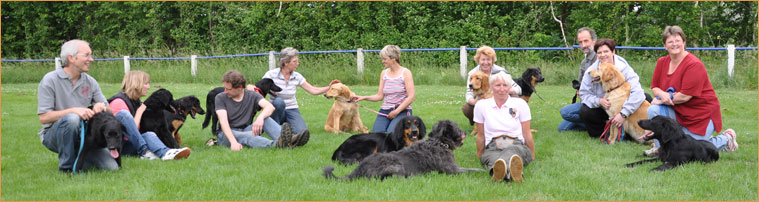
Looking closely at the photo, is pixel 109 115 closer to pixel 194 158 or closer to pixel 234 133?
pixel 194 158

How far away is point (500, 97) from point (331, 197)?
188 cm

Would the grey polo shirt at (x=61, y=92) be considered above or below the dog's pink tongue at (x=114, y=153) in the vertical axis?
above

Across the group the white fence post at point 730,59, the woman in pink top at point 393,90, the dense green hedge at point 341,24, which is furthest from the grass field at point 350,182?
the dense green hedge at point 341,24

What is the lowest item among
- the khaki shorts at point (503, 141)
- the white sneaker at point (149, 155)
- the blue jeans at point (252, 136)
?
the white sneaker at point (149, 155)

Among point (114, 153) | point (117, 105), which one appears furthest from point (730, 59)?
point (114, 153)

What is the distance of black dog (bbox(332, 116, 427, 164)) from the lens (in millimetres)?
5406

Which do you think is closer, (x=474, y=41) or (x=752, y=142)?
(x=752, y=142)

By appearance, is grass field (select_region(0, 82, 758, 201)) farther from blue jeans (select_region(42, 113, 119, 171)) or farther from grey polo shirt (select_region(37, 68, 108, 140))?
grey polo shirt (select_region(37, 68, 108, 140))

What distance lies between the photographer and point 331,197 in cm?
406

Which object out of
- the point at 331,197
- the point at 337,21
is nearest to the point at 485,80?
the point at 331,197

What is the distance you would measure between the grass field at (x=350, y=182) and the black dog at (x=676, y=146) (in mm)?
107

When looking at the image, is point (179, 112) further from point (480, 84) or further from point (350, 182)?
point (480, 84)

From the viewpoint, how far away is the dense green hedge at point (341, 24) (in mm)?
16953

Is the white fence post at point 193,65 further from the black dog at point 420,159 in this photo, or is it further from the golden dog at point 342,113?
the black dog at point 420,159
